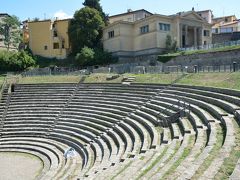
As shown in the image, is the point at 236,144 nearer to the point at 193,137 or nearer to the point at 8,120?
the point at 193,137

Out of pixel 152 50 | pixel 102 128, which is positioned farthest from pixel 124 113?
pixel 152 50

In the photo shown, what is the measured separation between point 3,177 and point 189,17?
39.5m

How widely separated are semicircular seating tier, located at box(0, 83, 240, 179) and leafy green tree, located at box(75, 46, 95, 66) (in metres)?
16.8

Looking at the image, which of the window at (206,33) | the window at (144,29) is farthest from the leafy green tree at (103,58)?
the window at (206,33)

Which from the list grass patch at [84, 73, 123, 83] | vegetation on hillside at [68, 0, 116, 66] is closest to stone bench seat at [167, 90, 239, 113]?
grass patch at [84, 73, 123, 83]

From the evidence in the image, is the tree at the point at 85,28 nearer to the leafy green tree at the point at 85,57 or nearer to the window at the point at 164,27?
the leafy green tree at the point at 85,57

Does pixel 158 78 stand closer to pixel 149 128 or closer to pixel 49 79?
pixel 149 128

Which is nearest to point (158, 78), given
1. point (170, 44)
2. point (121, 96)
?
point (121, 96)

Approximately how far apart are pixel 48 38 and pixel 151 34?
696 inches

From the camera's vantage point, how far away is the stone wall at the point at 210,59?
34.3 metres

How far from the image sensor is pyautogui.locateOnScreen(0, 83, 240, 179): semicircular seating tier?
10.8m

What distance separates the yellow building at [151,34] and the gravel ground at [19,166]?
1092 inches

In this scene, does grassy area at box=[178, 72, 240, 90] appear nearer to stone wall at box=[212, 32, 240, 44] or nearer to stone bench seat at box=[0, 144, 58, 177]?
stone bench seat at box=[0, 144, 58, 177]

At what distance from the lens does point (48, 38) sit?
2263 inches
